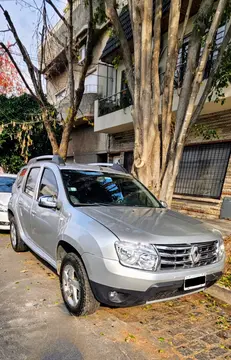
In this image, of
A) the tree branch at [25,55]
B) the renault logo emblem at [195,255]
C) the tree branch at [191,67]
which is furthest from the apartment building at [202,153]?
the renault logo emblem at [195,255]

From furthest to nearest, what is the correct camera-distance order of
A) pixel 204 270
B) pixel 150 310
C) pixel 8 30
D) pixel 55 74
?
1. pixel 55 74
2. pixel 8 30
3. pixel 150 310
4. pixel 204 270

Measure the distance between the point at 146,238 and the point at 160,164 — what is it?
3170 mm

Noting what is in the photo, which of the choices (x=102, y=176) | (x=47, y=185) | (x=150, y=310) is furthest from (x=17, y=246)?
(x=150, y=310)

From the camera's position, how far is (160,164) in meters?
5.62

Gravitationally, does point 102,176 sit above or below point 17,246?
above

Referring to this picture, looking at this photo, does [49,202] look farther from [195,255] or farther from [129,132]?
[129,132]

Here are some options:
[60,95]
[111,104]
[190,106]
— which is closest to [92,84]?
[111,104]

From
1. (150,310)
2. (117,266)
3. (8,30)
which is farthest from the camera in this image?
(8,30)

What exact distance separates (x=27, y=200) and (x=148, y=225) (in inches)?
101

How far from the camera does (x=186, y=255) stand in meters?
2.80

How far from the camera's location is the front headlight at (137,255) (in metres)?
2.58

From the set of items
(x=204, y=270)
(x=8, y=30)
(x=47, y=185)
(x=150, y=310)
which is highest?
(x=8, y=30)

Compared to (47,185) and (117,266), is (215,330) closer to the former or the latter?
(117,266)

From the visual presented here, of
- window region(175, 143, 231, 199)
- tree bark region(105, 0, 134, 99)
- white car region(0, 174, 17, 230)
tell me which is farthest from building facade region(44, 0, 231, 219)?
white car region(0, 174, 17, 230)
